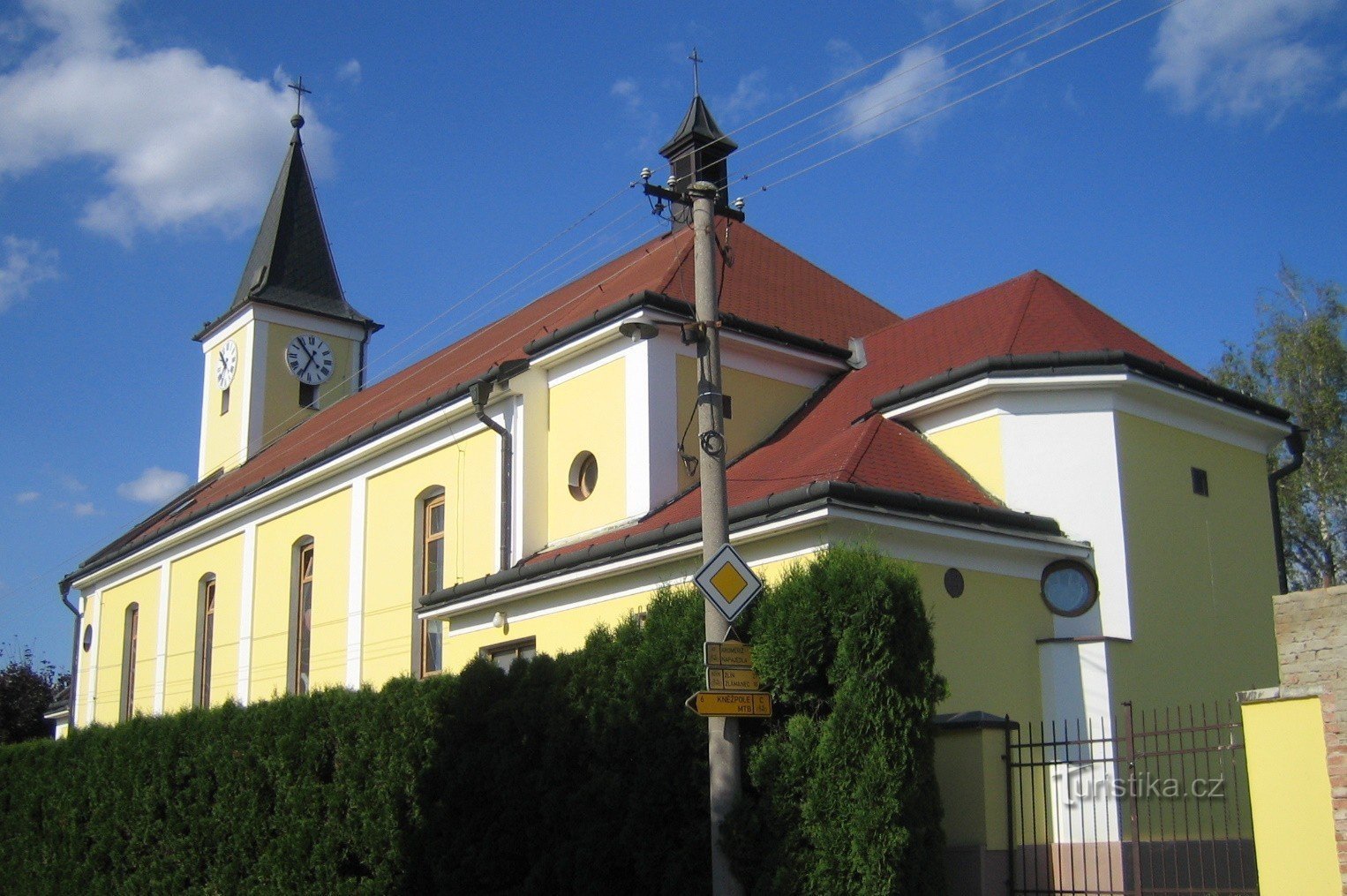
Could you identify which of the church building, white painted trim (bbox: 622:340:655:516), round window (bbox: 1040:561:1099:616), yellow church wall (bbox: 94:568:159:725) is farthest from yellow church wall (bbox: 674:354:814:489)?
yellow church wall (bbox: 94:568:159:725)

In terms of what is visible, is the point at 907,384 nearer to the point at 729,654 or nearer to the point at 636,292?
the point at 636,292

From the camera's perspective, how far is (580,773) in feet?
37.5

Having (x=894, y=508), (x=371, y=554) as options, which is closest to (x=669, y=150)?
(x=371, y=554)

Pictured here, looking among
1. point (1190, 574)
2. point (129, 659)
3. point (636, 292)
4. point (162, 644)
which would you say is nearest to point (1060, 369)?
point (1190, 574)

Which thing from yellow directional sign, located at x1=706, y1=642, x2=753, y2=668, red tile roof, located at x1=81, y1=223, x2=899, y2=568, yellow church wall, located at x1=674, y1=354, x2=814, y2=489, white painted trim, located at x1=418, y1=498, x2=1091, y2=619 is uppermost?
red tile roof, located at x1=81, y1=223, x2=899, y2=568

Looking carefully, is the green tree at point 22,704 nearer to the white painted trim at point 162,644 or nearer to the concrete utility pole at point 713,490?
the white painted trim at point 162,644

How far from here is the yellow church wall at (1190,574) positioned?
1483 centimetres

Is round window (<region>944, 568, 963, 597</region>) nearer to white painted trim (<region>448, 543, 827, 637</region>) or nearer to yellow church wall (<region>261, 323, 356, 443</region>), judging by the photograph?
white painted trim (<region>448, 543, 827, 637</region>)

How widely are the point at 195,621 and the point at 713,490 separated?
22620 mm

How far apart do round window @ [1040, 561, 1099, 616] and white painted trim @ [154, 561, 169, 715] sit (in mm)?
22722

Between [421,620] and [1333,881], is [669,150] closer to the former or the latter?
[421,620]

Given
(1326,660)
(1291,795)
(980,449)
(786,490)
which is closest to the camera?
(1291,795)

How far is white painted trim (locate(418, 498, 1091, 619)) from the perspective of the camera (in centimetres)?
1345

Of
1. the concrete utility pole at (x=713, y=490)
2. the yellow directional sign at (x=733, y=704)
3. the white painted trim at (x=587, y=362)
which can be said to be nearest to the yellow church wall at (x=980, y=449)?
the white painted trim at (x=587, y=362)
